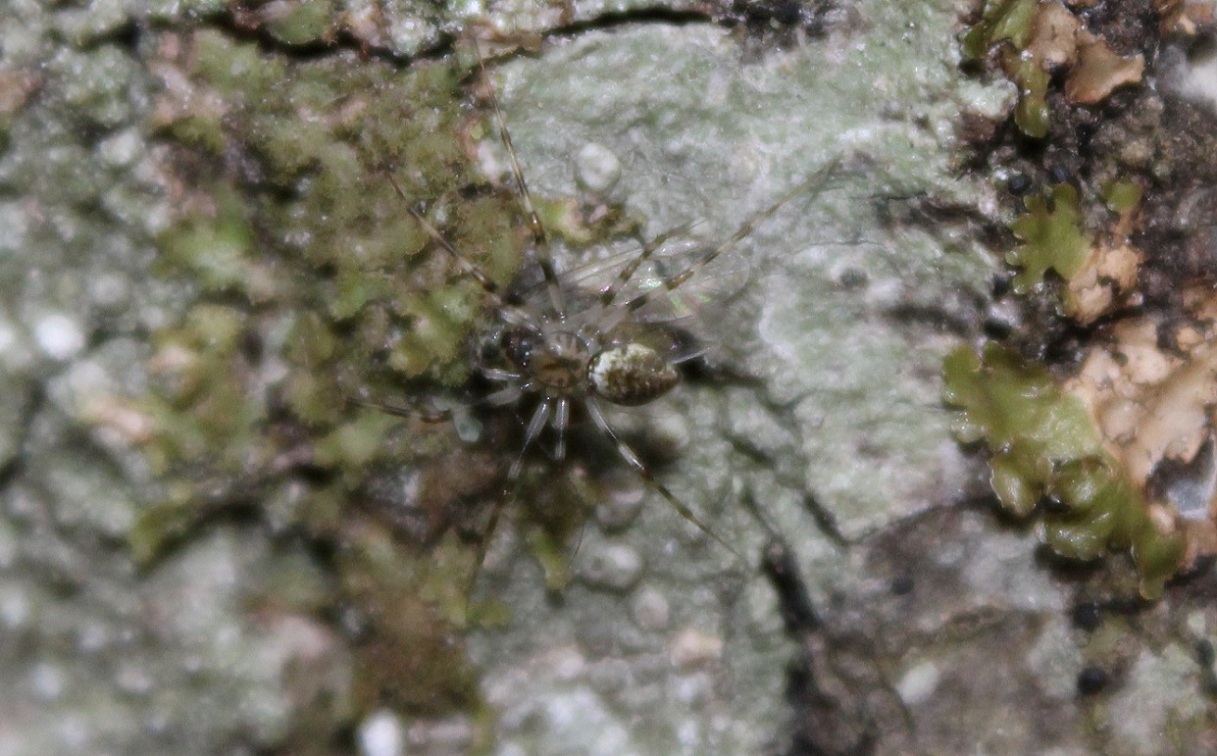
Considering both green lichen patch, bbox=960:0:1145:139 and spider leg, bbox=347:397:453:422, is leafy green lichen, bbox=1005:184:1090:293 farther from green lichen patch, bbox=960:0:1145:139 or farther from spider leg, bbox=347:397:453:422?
spider leg, bbox=347:397:453:422

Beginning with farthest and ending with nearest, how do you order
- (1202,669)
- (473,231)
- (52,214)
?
(1202,669) → (473,231) → (52,214)

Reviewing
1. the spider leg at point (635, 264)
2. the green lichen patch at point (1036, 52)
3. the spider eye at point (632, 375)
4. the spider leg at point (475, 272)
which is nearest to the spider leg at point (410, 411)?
the spider leg at point (475, 272)

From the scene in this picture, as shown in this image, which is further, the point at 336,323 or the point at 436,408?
the point at 436,408

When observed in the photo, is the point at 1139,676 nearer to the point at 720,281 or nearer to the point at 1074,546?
the point at 1074,546

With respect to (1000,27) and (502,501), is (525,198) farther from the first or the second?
(1000,27)

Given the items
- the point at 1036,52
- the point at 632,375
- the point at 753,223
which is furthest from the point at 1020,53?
the point at 632,375

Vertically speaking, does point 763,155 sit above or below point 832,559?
above

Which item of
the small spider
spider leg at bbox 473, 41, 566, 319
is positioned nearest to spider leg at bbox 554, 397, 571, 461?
the small spider

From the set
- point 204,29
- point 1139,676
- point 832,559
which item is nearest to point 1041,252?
point 832,559
